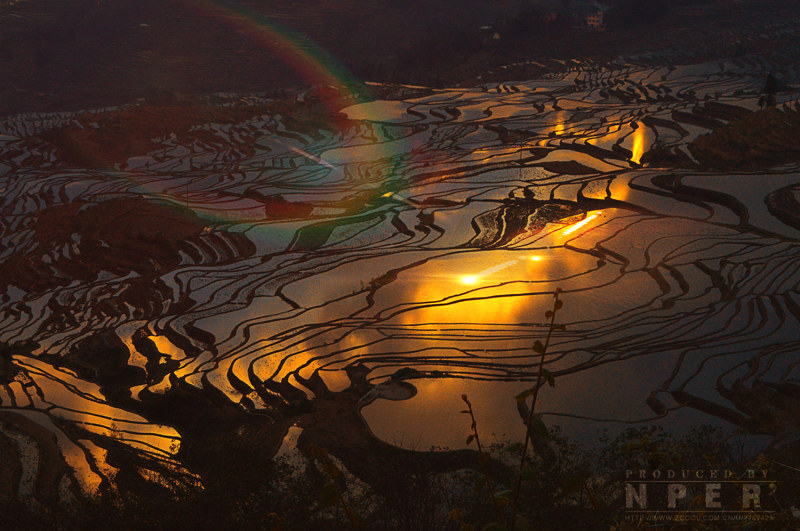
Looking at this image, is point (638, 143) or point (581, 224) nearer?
point (581, 224)

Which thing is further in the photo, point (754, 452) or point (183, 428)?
point (183, 428)

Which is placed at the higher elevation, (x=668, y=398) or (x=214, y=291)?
(x=214, y=291)

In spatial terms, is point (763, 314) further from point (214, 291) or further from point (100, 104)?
point (100, 104)

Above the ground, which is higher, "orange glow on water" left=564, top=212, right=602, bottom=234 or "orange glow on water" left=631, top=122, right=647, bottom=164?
"orange glow on water" left=631, top=122, right=647, bottom=164

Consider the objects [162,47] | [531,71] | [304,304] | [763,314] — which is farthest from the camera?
[162,47]

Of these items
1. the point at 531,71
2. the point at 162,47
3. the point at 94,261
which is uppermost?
the point at 162,47

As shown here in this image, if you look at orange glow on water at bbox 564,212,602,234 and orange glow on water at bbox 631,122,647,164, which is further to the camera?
orange glow on water at bbox 631,122,647,164

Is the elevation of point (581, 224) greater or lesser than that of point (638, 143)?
lesser

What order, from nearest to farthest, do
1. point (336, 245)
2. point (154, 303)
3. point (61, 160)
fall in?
point (154, 303) → point (336, 245) → point (61, 160)

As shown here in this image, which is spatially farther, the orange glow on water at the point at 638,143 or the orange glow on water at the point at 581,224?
the orange glow on water at the point at 638,143

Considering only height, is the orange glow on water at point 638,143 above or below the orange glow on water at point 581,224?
above

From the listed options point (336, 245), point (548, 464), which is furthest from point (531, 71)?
point (548, 464)
